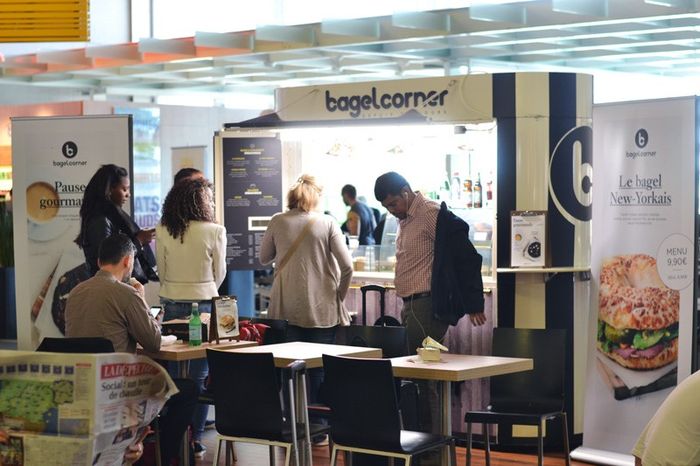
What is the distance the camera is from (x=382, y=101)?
24.4 feet

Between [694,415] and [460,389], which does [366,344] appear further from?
[694,415]

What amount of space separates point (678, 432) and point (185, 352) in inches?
112

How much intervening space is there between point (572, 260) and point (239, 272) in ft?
9.34

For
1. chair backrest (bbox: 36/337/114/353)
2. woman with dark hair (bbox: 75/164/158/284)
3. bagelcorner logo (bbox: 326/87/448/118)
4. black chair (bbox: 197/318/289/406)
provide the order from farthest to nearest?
bagelcorner logo (bbox: 326/87/448/118) → woman with dark hair (bbox: 75/164/158/284) → black chair (bbox: 197/318/289/406) → chair backrest (bbox: 36/337/114/353)

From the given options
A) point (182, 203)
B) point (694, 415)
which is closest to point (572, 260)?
point (182, 203)

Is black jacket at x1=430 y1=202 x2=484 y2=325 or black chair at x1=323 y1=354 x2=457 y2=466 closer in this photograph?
black chair at x1=323 y1=354 x2=457 y2=466

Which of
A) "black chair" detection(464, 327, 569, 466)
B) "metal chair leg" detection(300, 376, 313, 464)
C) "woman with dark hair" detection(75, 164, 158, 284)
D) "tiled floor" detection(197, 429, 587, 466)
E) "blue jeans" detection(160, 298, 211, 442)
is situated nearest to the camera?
"metal chair leg" detection(300, 376, 313, 464)

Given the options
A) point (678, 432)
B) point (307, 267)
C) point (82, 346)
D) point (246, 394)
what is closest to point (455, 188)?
point (307, 267)

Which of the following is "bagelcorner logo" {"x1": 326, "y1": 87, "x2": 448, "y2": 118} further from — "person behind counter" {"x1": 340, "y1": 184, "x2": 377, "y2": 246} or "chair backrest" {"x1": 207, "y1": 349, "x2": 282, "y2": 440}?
"person behind counter" {"x1": 340, "y1": 184, "x2": 377, "y2": 246}

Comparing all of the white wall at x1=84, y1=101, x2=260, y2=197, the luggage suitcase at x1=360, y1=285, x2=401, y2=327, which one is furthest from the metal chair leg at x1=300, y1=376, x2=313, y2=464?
the white wall at x1=84, y1=101, x2=260, y2=197

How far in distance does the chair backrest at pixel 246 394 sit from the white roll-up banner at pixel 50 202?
3.28 m

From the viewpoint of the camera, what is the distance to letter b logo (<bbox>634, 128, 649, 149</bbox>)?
21.0 feet

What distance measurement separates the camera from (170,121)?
47.3 ft

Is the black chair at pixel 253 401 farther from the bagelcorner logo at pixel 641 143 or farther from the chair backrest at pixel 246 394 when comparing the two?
the bagelcorner logo at pixel 641 143
